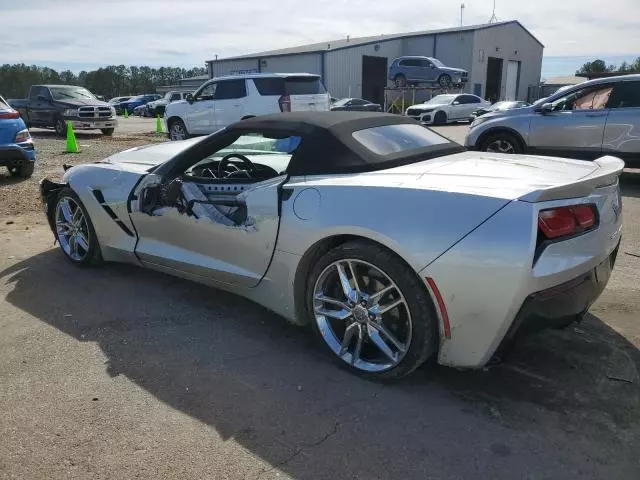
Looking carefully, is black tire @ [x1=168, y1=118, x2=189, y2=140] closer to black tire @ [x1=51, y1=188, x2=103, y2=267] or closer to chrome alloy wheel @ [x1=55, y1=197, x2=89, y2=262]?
chrome alloy wheel @ [x1=55, y1=197, x2=89, y2=262]

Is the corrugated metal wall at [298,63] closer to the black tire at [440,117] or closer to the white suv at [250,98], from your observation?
the black tire at [440,117]

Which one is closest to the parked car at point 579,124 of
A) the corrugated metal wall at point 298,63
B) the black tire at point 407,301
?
the black tire at point 407,301

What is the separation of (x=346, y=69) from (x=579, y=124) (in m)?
31.2

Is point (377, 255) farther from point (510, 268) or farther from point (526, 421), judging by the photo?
point (526, 421)

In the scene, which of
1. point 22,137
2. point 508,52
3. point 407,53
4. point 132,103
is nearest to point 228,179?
point 22,137

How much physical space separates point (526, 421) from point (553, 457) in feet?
0.84

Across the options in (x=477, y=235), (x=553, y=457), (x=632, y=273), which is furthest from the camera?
(x=632, y=273)

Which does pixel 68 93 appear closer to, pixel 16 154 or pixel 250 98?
pixel 250 98

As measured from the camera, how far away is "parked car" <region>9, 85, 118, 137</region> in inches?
664

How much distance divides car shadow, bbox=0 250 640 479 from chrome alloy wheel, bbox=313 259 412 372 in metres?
0.16

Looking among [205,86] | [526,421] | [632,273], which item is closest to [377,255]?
[526,421]

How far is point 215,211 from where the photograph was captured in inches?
139

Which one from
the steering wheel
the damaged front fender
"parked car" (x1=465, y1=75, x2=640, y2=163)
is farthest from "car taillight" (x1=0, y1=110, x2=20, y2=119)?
"parked car" (x1=465, y1=75, x2=640, y2=163)

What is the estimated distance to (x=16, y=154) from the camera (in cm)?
861
